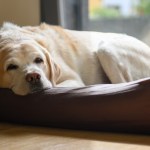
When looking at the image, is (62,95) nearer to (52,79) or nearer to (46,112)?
(46,112)

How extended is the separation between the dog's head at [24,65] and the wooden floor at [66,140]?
0.73 ft

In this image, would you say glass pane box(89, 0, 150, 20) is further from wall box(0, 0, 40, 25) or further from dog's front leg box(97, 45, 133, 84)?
dog's front leg box(97, 45, 133, 84)

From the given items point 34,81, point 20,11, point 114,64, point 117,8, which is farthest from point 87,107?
point 117,8

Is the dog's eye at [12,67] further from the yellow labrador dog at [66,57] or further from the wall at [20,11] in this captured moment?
the wall at [20,11]

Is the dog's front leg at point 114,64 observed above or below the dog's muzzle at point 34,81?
above

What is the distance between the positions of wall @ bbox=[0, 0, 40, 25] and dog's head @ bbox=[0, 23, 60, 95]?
1.99ft

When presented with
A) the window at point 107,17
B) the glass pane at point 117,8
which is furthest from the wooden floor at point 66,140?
Result: the glass pane at point 117,8

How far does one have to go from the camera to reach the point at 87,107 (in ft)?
5.45

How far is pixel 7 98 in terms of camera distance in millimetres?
1875

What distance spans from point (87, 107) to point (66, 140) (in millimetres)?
164

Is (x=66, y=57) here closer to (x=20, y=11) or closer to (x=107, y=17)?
(x=20, y=11)

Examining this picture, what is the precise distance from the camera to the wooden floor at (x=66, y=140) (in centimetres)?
150

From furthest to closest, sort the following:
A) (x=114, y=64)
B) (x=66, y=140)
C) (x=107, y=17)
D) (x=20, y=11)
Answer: (x=107, y=17)
(x=20, y=11)
(x=114, y=64)
(x=66, y=140)

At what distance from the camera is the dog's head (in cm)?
185
